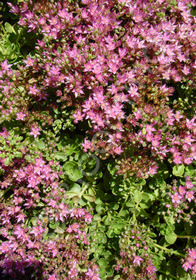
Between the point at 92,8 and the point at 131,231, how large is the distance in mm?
1787

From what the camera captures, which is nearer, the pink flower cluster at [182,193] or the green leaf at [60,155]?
the pink flower cluster at [182,193]

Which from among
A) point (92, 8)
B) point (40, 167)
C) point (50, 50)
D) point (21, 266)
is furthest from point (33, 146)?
point (92, 8)

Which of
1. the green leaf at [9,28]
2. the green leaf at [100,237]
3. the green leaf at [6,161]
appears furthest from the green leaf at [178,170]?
the green leaf at [9,28]

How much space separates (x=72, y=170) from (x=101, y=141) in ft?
1.41

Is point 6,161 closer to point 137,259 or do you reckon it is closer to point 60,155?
point 60,155

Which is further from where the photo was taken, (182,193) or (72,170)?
(72,170)

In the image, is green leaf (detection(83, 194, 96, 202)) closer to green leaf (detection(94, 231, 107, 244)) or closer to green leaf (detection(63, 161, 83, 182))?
green leaf (detection(63, 161, 83, 182))

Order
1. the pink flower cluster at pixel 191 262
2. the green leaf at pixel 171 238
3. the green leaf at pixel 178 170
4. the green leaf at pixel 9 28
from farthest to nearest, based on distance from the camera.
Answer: the green leaf at pixel 9 28 → the green leaf at pixel 171 238 → the green leaf at pixel 178 170 → the pink flower cluster at pixel 191 262

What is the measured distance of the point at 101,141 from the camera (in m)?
2.04

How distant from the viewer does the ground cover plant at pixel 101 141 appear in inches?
79.7

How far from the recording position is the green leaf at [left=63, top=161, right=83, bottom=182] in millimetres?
2246

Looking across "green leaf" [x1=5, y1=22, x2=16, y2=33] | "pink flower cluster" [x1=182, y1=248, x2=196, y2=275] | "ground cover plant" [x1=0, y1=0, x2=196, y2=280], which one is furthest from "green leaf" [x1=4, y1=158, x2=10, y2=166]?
"pink flower cluster" [x1=182, y1=248, x2=196, y2=275]

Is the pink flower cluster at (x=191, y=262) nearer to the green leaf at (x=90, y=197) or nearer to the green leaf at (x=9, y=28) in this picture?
the green leaf at (x=90, y=197)

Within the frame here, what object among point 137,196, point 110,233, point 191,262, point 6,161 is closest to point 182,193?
point 137,196
